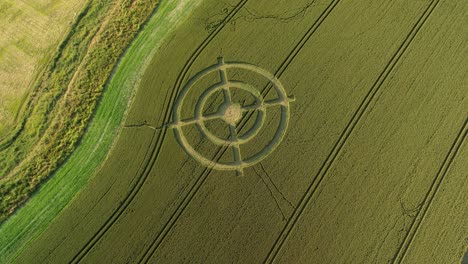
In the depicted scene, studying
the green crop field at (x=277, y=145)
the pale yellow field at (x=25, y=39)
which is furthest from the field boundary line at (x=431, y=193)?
the pale yellow field at (x=25, y=39)

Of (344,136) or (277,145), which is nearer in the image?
(277,145)

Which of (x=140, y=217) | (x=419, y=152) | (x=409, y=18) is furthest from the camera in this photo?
(x=409, y=18)

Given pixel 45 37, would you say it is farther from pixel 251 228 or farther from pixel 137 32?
pixel 251 228

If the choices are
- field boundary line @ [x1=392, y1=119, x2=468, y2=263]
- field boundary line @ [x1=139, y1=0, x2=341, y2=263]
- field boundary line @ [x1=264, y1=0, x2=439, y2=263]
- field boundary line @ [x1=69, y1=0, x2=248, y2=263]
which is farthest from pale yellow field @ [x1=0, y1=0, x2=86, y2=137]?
field boundary line @ [x1=392, y1=119, x2=468, y2=263]

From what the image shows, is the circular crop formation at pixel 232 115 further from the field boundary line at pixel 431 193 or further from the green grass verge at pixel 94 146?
the field boundary line at pixel 431 193

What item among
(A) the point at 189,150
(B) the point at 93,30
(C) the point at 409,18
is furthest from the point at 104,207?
(C) the point at 409,18

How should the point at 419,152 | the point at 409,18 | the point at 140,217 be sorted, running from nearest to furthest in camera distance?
the point at 140,217 → the point at 419,152 → the point at 409,18

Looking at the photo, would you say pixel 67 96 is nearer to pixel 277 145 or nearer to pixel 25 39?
pixel 25 39

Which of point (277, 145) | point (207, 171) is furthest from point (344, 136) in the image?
point (207, 171)
